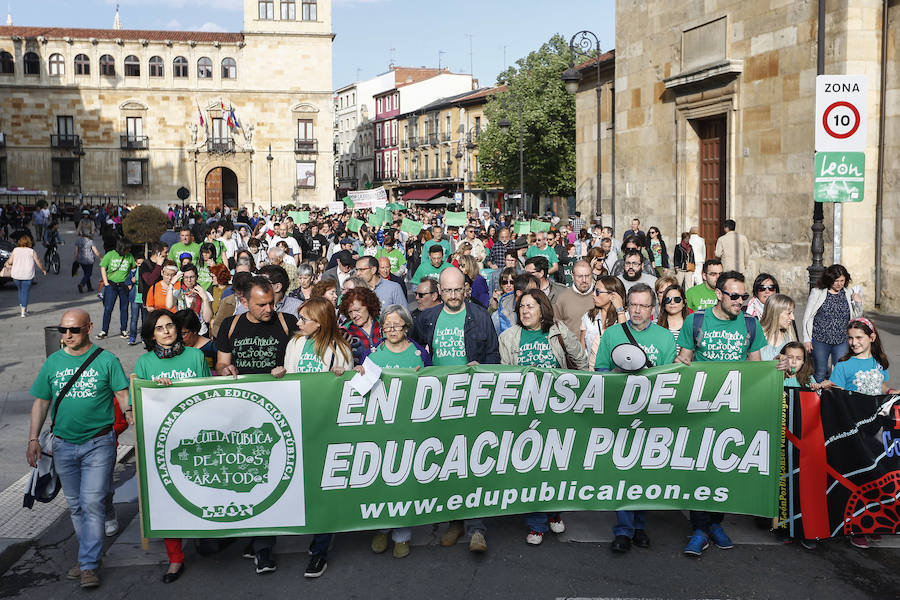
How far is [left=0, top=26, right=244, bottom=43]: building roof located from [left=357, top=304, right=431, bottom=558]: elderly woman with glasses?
61.5 m

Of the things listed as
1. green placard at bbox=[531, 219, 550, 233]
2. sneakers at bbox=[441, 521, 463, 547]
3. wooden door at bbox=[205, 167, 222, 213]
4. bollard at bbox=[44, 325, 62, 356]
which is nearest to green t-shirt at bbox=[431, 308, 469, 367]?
sneakers at bbox=[441, 521, 463, 547]

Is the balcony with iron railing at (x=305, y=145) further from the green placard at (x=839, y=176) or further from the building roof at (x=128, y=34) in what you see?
the green placard at (x=839, y=176)

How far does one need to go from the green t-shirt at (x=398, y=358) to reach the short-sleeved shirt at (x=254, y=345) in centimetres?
67

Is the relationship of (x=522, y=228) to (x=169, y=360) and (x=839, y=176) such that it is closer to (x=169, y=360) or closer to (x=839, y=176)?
(x=839, y=176)

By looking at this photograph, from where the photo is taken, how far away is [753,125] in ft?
58.9

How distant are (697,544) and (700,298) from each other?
3667mm

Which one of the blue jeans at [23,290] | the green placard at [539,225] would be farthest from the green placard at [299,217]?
the blue jeans at [23,290]

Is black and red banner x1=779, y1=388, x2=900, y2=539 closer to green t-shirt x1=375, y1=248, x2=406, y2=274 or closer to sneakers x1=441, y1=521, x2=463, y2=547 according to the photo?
sneakers x1=441, y1=521, x2=463, y2=547

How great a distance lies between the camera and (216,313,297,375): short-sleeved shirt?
20.6ft

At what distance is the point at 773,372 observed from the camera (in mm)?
6008

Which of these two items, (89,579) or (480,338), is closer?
(89,579)

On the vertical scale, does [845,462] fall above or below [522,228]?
below

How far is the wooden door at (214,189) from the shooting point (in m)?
63.8

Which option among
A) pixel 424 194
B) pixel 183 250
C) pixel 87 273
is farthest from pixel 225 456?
pixel 424 194
